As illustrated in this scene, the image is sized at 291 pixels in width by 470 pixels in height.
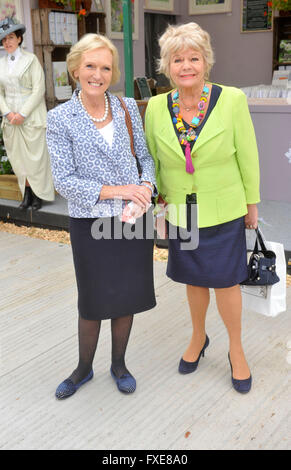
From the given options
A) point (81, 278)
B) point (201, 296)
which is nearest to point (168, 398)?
point (201, 296)

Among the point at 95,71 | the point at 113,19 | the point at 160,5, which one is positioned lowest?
the point at 95,71

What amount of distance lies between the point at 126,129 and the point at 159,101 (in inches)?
8.0

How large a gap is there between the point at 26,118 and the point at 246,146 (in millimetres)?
3301

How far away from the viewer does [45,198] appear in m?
5.25

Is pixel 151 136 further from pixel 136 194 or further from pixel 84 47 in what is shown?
pixel 84 47

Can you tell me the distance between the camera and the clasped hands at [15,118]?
16.0 ft

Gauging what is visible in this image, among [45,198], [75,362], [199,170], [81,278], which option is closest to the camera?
[199,170]

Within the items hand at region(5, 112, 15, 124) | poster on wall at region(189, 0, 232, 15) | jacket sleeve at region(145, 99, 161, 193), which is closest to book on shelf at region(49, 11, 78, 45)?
hand at region(5, 112, 15, 124)

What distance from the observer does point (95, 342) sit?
2.46 metres

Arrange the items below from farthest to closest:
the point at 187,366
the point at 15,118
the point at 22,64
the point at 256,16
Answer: the point at 256,16 → the point at 15,118 → the point at 22,64 → the point at 187,366

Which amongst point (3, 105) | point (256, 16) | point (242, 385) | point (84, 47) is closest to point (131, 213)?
point (84, 47)

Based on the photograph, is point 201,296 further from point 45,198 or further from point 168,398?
point 45,198

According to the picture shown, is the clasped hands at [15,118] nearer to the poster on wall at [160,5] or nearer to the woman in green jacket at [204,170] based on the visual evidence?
the woman in green jacket at [204,170]

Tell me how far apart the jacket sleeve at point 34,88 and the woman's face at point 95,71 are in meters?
2.90
